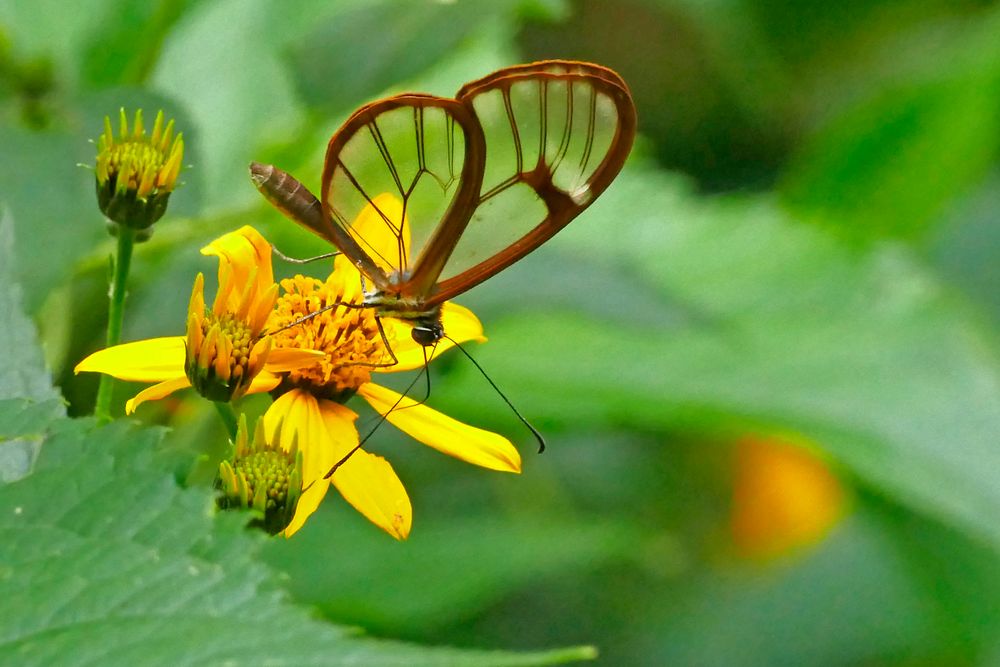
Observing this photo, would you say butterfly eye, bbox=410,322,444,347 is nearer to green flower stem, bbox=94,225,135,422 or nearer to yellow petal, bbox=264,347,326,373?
yellow petal, bbox=264,347,326,373

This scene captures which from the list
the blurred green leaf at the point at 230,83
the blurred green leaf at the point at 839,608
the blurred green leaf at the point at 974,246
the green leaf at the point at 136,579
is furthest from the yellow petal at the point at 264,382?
the blurred green leaf at the point at 974,246

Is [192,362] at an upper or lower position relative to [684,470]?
upper

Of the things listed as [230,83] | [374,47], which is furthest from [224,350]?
[230,83]

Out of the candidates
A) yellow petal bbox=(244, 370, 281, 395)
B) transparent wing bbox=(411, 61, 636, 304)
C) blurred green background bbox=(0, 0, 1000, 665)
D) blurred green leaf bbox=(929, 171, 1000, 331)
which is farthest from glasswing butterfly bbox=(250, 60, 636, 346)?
blurred green leaf bbox=(929, 171, 1000, 331)

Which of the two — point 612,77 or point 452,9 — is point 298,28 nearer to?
point 452,9

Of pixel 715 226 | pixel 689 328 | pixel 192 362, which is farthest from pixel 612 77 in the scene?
pixel 715 226

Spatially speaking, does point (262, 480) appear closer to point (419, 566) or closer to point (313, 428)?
point (313, 428)
